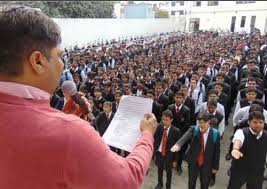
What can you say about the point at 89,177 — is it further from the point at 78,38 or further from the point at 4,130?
the point at 78,38

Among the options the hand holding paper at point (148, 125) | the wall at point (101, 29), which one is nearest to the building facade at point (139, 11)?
the wall at point (101, 29)

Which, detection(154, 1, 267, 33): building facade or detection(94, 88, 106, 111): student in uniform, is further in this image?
detection(154, 1, 267, 33): building facade

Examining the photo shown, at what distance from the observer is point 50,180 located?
86 centimetres

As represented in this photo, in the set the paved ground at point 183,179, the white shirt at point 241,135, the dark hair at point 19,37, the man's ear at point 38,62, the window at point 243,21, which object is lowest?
the paved ground at point 183,179

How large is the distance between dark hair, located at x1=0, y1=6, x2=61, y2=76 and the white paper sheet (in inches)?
25.3

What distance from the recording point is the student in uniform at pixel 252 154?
3.81 m

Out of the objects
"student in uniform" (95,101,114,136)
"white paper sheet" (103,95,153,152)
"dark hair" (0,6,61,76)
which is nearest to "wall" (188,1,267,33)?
"student in uniform" (95,101,114,136)

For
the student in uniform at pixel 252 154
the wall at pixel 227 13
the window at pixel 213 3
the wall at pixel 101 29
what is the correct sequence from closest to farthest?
the student in uniform at pixel 252 154
the wall at pixel 101 29
the wall at pixel 227 13
the window at pixel 213 3

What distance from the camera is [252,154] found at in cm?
389

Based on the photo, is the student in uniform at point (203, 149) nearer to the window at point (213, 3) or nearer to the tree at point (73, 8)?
the tree at point (73, 8)

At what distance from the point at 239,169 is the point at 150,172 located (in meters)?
1.77

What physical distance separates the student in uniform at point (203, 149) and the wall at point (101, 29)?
9.24m

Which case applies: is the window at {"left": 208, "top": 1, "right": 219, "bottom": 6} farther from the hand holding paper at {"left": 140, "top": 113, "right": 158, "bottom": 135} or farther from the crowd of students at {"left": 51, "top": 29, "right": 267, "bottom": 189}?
the hand holding paper at {"left": 140, "top": 113, "right": 158, "bottom": 135}

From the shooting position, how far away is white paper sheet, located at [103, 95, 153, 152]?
1.44 meters
